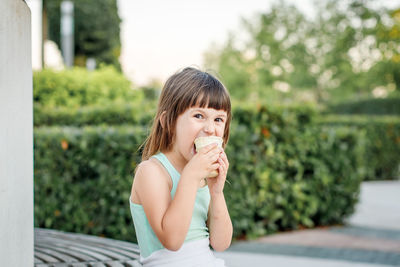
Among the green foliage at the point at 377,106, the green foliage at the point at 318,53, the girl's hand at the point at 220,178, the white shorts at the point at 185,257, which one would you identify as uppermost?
the green foliage at the point at 318,53

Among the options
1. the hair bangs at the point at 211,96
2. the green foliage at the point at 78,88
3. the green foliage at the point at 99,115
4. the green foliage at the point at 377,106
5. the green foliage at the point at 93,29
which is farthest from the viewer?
the green foliage at the point at 93,29

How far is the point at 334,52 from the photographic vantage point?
2608 centimetres

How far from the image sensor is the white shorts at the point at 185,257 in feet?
5.56

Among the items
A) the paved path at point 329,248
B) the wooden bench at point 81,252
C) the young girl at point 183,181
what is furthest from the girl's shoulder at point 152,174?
the paved path at point 329,248

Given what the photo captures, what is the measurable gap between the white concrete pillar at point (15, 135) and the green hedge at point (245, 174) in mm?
2777

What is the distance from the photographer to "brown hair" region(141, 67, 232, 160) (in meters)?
1.77

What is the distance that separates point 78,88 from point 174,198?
7.21m

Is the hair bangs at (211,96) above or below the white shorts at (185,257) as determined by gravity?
above

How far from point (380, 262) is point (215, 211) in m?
3.27

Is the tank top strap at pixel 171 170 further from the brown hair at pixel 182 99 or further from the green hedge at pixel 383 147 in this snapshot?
the green hedge at pixel 383 147

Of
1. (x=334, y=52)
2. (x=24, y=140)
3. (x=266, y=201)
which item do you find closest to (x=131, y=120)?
(x=266, y=201)

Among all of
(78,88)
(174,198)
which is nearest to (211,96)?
(174,198)

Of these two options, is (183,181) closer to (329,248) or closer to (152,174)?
(152,174)

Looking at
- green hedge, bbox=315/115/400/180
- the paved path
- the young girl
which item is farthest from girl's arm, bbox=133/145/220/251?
green hedge, bbox=315/115/400/180
